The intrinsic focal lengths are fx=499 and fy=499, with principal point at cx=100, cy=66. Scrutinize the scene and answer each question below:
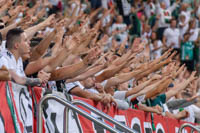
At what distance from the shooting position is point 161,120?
7582 mm

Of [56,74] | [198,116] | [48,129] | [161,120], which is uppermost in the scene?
[56,74]

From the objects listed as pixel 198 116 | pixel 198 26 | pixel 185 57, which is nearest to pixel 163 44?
pixel 185 57

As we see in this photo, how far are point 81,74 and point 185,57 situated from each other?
11.1 m

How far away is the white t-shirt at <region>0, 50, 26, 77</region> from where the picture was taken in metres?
5.13

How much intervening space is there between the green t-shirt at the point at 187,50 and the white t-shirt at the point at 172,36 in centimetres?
23

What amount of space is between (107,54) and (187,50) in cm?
922

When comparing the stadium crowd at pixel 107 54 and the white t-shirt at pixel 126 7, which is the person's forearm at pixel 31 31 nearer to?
the stadium crowd at pixel 107 54

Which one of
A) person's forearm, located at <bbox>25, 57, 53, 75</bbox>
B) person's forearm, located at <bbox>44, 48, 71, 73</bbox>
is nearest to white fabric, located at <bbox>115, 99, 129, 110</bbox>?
person's forearm, located at <bbox>44, 48, 71, 73</bbox>

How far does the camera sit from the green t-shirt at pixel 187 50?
56.5ft

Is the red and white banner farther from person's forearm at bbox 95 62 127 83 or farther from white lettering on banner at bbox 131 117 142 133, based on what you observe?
person's forearm at bbox 95 62 127 83

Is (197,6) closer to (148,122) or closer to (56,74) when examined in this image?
(148,122)

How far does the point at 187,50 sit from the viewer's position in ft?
56.8

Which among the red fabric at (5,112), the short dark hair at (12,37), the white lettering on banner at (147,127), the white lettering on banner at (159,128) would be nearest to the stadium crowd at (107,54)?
the short dark hair at (12,37)

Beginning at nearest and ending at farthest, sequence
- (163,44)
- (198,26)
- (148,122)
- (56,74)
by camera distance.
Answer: (56,74), (148,122), (163,44), (198,26)
